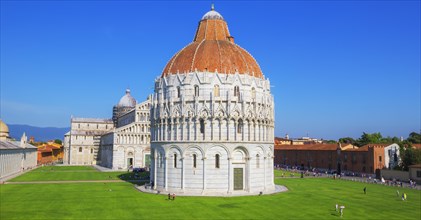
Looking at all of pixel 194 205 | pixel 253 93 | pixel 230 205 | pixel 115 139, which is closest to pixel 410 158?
pixel 253 93

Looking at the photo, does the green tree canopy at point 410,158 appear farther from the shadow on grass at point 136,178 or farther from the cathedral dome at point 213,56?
the shadow on grass at point 136,178

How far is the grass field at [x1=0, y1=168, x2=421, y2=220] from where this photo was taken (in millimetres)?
36844

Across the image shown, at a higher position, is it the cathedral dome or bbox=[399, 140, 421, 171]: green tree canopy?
the cathedral dome

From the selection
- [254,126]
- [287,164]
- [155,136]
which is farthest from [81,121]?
[254,126]

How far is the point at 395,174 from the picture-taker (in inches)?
2992

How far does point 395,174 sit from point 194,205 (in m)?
50.4

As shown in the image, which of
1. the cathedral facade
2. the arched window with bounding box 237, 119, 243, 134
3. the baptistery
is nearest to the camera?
the baptistery

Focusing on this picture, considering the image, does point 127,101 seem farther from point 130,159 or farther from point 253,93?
point 253,93

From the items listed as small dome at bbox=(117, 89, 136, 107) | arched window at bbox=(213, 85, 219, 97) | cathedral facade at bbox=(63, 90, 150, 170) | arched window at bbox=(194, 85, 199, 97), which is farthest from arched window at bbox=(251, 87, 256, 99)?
small dome at bbox=(117, 89, 136, 107)

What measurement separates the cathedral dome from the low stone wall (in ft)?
120

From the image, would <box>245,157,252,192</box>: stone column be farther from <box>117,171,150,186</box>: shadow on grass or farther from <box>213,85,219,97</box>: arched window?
<box>117,171,150,186</box>: shadow on grass

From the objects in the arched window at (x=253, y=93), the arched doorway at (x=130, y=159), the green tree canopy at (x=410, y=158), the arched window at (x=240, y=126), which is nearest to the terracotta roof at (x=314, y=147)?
the green tree canopy at (x=410, y=158)

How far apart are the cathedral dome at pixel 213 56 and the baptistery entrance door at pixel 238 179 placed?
13.9 m

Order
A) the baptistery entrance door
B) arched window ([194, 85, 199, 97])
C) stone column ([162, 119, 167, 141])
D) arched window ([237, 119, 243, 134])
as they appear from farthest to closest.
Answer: stone column ([162, 119, 167, 141])
arched window ([194, 85, 199, 97])
arched window ([237, 119, 243, 134])
the baptistery entrance door
